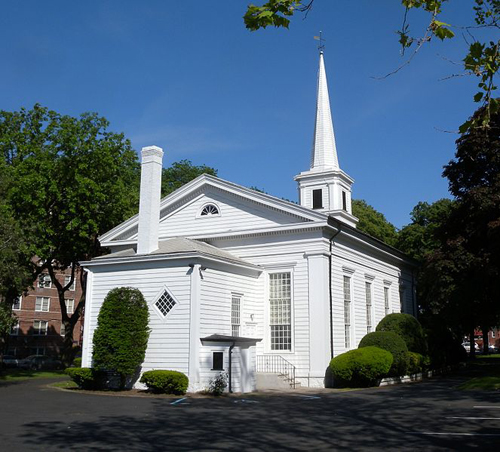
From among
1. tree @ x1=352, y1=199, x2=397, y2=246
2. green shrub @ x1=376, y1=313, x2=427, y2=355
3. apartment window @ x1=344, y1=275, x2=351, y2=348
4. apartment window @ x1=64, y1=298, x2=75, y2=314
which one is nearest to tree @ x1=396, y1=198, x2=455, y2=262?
Result: tree @ x1=352, y1=199, x2=397, y2=246

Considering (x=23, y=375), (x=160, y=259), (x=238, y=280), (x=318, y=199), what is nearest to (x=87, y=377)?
(x=160, y=259)

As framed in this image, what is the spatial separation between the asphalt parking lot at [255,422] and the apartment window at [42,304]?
44.9 m

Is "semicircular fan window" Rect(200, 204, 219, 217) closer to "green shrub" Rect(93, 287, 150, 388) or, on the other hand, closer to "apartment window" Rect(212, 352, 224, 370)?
"green shrub" Rect(93, 287, 150, 388)

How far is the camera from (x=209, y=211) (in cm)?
2856

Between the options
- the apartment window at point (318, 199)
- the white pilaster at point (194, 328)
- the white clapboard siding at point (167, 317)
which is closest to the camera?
the white pilaster at point (194, 328)

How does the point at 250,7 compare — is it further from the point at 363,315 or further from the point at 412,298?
the point at 412,298

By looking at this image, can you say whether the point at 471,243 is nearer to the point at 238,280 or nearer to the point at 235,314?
the point at 238,280

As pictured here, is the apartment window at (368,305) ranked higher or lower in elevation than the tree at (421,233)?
lower

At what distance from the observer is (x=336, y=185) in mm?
32406

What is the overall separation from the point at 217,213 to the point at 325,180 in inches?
298

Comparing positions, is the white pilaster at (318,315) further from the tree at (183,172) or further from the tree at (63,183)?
the tree at (183,172)

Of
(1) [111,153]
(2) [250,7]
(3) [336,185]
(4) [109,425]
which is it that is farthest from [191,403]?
(1) [111,153]

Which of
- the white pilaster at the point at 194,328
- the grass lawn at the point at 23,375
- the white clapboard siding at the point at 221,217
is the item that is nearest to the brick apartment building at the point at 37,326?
the grass lawn at the point at 23,375

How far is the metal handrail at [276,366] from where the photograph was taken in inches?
972
